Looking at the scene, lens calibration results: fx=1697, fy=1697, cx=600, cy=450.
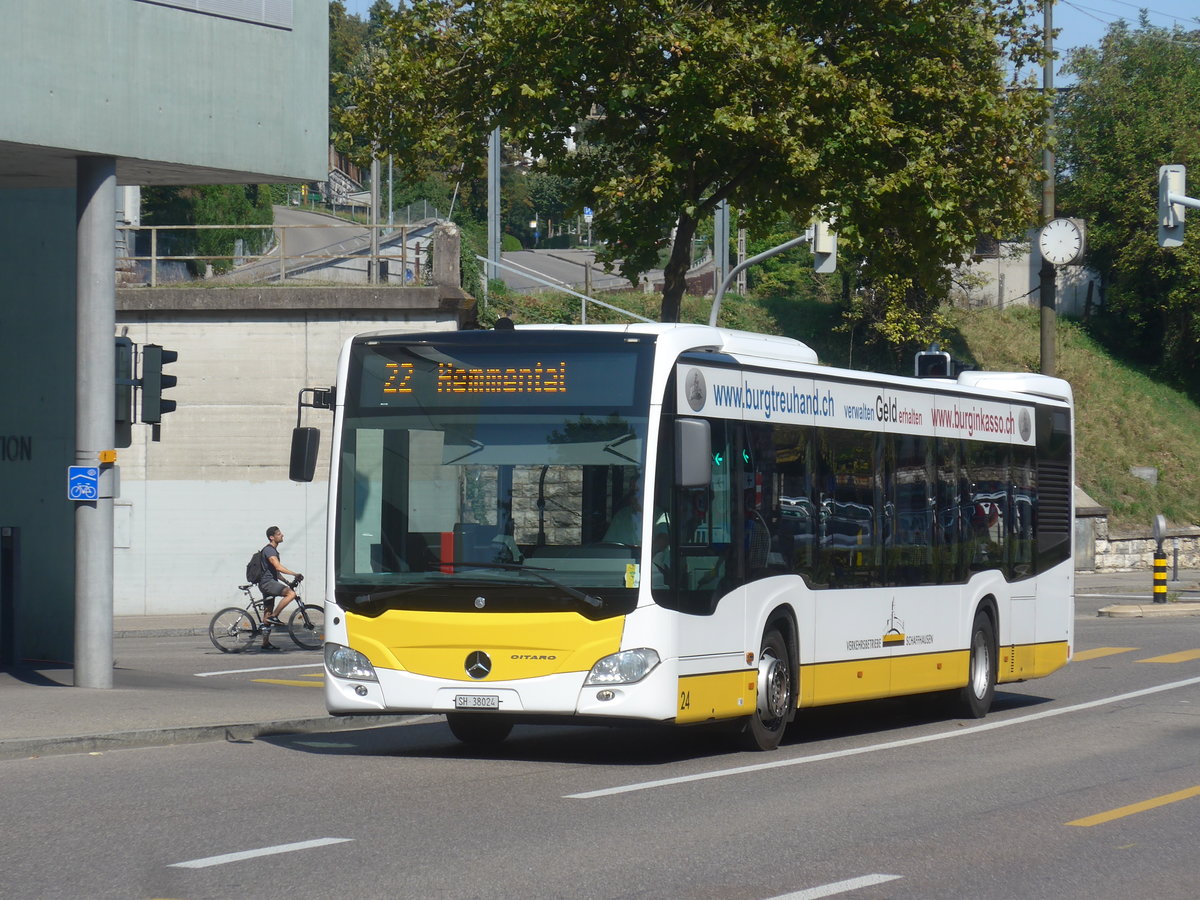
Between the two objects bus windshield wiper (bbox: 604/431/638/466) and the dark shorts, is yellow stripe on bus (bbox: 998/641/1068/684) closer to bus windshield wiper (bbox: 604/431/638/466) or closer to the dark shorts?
bus windshield wiper (bbox: 604/431/638/466)

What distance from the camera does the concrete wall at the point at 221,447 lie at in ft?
103

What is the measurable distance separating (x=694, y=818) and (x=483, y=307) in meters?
27.1

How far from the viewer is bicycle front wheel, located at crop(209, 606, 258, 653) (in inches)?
938

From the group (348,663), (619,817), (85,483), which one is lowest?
(619,817)

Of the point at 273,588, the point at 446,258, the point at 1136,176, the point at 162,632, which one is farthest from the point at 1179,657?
the point at 1136,176

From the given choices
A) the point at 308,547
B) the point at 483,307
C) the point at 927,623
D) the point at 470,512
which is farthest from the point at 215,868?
the point at 483,307

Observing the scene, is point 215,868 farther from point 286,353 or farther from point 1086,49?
point 1086,49

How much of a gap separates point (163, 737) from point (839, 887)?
274 inches

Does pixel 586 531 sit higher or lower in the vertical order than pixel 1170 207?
lower

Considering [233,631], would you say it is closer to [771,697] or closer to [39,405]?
[39,405]

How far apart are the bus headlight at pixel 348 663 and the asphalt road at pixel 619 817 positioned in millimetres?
602

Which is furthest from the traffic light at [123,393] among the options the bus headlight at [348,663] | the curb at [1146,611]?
the curb at [1146,611]

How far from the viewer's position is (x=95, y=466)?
16.3 meters

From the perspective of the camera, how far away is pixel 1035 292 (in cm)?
5919
